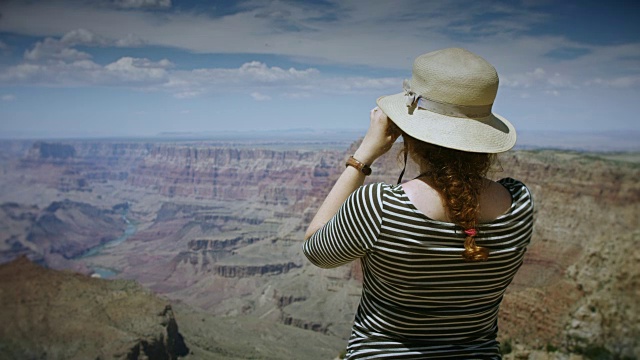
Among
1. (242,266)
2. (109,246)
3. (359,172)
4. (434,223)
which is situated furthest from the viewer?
(109,246)

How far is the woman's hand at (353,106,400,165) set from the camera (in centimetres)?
137

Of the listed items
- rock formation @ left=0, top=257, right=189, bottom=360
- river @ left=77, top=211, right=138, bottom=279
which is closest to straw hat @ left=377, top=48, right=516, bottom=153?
rock formation @ left=0, top=257, right=189, bottom=360

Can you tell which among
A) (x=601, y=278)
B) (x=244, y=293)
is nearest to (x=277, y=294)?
(x=244, y=293)

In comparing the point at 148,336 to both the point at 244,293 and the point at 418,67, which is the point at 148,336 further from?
the point at 244,293

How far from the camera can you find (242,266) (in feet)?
188

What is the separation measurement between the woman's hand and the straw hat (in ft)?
0.21

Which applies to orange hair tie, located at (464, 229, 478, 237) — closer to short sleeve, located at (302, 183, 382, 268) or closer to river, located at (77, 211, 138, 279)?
short sleeve, located at (302, 183, 382, 268)

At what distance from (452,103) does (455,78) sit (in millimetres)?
67

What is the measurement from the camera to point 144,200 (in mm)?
122312

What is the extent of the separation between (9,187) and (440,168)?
117313 mm

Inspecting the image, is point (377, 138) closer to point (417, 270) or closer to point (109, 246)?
point (417, 270)

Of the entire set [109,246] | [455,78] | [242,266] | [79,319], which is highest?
[455,78]

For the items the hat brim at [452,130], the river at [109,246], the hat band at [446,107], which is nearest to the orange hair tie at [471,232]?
the hat brim at [452,130]

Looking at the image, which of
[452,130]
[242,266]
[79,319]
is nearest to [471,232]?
[452,130]
